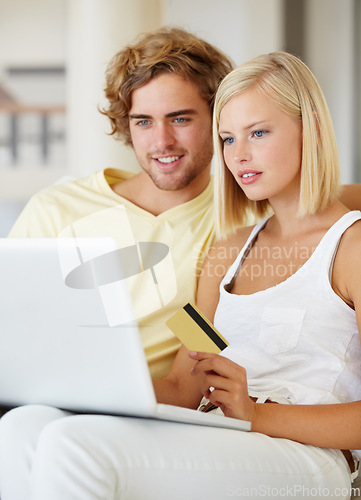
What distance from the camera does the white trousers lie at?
85cm

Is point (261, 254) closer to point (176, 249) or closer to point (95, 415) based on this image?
point (176, 249)

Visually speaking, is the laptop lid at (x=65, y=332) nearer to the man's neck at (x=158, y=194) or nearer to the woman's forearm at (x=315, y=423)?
the woman's forearm at (x=315, y=423)

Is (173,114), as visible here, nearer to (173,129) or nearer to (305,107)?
(173,129)

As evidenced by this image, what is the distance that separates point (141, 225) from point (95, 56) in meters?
1.97

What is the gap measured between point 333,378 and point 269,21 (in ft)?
11.0

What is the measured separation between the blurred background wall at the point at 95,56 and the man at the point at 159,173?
54.2 inches

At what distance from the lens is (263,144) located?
1183 mm

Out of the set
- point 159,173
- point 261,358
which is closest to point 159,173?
point 159,173

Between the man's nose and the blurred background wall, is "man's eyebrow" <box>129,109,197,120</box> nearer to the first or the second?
the man's nose

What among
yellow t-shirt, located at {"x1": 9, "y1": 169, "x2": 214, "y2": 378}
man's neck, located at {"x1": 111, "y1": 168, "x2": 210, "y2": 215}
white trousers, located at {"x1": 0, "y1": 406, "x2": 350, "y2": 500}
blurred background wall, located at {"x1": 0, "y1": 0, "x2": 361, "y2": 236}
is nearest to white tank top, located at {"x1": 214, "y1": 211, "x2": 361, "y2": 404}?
white trousers, located at {"x1": 0, "y1": 406, "x2": 350, "y2": 500}

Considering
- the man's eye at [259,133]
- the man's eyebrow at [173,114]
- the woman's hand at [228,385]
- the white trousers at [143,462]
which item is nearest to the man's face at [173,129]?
the man's eyebrow at [173,114]

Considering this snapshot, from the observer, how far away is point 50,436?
0.87 meters

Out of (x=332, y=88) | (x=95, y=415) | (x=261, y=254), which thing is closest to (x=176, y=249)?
(x=261, y=254)

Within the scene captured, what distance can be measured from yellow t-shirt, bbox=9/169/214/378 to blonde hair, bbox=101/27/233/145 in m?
0.21
